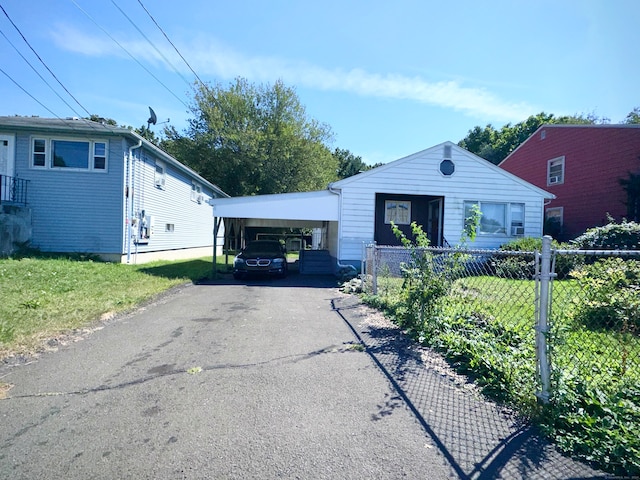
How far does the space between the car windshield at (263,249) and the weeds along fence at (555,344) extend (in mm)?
8163

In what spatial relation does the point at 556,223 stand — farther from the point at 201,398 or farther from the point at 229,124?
the point at 229,124

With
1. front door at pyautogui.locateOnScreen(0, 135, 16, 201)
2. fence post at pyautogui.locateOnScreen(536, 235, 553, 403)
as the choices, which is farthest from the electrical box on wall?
fence post at pyautogui.locateOnScreen(536, 235, 553, 403)

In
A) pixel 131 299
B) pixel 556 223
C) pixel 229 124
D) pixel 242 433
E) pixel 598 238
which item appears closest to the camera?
pixel 242 433

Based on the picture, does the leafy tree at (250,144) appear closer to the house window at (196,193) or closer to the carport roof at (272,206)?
the house window at (196,193)

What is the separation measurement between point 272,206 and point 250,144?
17698mm

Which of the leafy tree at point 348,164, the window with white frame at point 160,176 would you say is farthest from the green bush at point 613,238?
the leafy tree at point 348,164

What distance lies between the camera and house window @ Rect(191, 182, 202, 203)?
75.3 feet

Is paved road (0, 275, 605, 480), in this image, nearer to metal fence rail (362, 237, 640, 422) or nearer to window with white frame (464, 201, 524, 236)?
metal fence rail (362, 237, 640, 422)

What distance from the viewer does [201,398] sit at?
3520 millimetres

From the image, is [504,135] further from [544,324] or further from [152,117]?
[544,324]

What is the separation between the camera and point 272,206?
13.7 m

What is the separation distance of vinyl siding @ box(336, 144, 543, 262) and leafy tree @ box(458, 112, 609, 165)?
80.4 feet

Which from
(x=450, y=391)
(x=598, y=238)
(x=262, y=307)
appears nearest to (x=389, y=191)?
(x=598, y=238)

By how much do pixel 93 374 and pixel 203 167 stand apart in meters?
29.0
